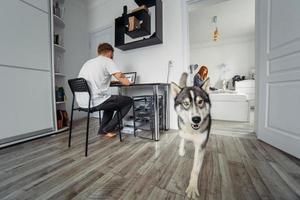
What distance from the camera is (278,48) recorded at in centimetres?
142

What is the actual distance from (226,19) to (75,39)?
13.5 feet

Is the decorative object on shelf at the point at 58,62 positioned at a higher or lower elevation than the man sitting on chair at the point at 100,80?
higher

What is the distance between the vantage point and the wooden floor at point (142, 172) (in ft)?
2.76

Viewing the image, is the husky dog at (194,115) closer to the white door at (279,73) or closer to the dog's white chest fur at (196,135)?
the dog's white chest fur at (196,135)

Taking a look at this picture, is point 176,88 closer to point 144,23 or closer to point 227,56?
point 144,23

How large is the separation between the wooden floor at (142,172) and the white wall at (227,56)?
4.87 m

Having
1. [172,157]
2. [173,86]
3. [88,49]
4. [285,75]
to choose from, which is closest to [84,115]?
[88,49]

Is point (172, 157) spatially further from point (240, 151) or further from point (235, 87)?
point (235, 87)

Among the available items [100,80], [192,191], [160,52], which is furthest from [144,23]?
[192,191]

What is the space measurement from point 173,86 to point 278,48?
1401 millimetres

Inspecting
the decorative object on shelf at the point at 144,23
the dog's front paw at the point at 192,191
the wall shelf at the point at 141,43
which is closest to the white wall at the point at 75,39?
the wall shelf at the point at 141,43

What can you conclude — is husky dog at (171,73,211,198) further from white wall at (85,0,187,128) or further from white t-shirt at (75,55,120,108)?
white wall at (85,0,187,128)

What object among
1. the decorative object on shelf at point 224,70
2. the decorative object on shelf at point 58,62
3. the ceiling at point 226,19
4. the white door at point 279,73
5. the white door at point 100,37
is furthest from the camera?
the decorative object on shelf at point 224,70

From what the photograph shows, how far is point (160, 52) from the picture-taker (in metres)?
2.44
